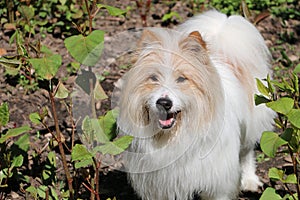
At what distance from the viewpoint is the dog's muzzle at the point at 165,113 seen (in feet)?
9.13

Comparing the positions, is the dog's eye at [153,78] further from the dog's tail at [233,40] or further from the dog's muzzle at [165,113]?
the dog's tail at [233,40]

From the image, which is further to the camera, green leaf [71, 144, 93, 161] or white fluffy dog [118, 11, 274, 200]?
white fluffy dog [118, 11, 274, 200]

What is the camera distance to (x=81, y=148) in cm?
273

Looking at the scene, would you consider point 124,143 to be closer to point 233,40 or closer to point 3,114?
point 3,114

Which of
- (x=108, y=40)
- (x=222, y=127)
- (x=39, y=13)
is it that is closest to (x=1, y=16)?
(x=39, y=13)

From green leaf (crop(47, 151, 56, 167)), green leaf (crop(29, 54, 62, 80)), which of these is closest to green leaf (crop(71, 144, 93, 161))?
green leaf (crop(29, 54, 62, 80))

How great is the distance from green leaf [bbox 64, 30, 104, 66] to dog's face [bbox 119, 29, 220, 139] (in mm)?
322

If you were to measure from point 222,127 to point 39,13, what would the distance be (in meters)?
2.56

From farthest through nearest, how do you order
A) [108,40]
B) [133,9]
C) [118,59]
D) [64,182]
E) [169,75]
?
[133,9] → [108,40] → [118,59] → [64,182] → [169,75]

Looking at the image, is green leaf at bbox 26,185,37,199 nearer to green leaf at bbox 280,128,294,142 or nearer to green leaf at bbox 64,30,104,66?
green leaf at bbox 64,30,104,66

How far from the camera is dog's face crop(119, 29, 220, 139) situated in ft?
9.48

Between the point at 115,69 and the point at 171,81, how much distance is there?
1.88 metres

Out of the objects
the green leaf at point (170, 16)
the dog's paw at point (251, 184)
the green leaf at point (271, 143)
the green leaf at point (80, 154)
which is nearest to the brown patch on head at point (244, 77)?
the dog's paw at point (251, 184)

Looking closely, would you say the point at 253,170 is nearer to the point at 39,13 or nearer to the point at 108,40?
the point at 108,40
